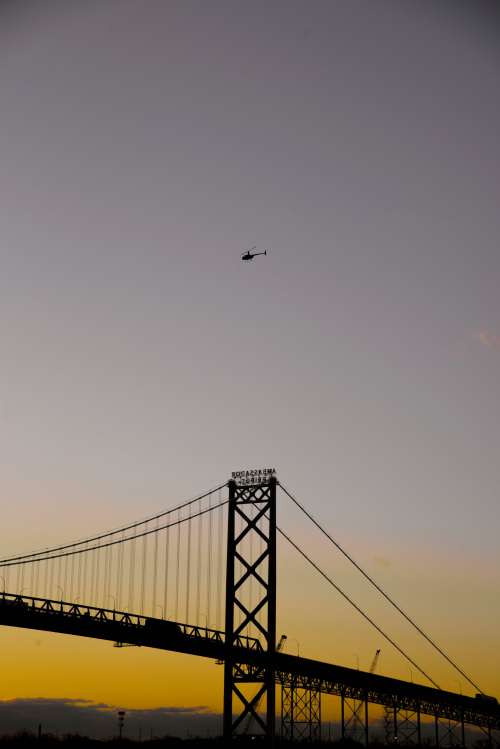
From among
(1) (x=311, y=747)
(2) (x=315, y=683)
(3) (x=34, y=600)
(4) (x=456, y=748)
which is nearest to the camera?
(3) (x=34, y=600)

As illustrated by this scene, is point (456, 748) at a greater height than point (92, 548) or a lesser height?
lesser

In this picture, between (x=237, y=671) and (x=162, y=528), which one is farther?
(x=162, y=528)

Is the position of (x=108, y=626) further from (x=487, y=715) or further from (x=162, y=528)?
(x=487, y=715)

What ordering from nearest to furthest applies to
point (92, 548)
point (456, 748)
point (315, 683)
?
point (92, 548), point (315, 683), point (456, 748)

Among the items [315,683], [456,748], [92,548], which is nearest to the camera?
[92,548]

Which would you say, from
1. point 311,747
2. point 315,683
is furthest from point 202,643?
point 311,747

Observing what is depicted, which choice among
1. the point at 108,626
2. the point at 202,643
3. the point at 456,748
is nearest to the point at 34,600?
the point at 108,626

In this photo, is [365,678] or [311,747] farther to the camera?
[311,747]

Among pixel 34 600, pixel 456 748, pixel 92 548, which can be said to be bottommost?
pixel 456 748

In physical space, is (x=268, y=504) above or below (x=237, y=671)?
above

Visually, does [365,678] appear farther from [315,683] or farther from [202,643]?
[202,643]
